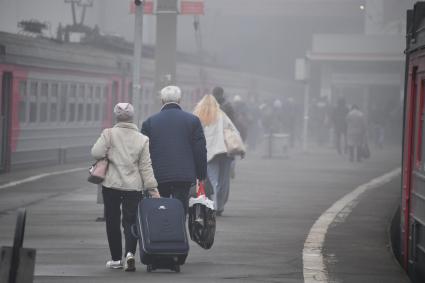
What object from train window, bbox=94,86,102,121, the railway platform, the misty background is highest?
the misty background

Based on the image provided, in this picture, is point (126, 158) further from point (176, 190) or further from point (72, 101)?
point (72, 101)

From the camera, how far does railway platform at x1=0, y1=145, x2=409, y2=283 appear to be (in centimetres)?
1093

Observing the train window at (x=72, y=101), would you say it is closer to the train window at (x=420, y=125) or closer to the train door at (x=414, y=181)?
the train door at (x=414, y=181)

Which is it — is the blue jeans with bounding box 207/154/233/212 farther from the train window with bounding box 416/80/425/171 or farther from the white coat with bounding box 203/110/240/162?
the train window with bounding box 416/80/425/171

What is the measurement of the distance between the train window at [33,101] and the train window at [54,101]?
1.09 meters

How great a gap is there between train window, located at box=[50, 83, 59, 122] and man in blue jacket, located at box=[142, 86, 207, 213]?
1597cm

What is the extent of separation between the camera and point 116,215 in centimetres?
1127

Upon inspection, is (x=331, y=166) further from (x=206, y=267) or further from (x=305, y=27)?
(x=305, y=27)

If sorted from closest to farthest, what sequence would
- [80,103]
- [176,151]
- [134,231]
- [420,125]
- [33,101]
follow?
[420,125] < [134,231] < [176,151] < [33,101] < [80,103]

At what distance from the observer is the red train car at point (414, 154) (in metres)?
10.3

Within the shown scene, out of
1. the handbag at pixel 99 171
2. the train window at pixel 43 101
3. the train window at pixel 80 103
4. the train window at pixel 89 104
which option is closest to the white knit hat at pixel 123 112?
the handbag at pixel 99 171

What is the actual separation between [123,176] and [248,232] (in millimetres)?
3775

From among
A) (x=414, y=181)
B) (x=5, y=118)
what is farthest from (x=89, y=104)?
(x=414, y=181)

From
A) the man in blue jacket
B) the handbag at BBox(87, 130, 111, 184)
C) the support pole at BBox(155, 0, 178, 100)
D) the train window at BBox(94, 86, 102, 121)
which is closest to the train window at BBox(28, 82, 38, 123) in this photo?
the train window at BBox(94, 86, 102, 121)
